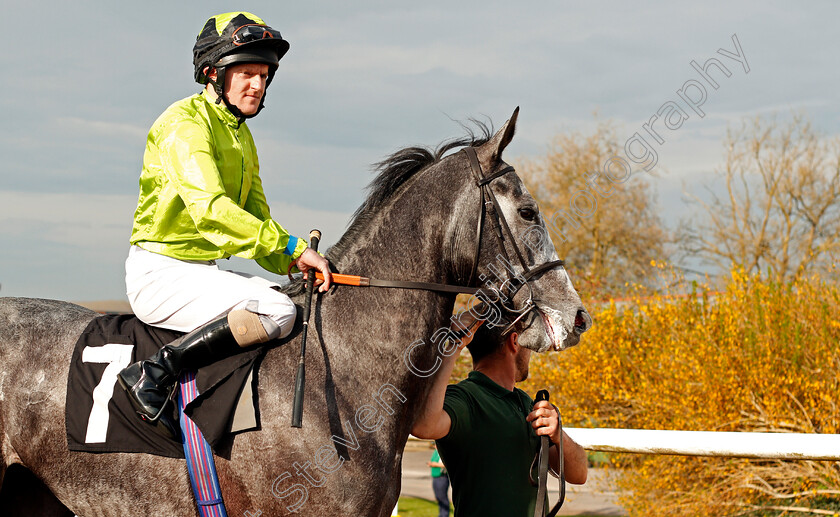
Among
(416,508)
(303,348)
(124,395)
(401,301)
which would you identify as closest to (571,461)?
(401,301)

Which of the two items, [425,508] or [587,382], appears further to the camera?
[425,508]

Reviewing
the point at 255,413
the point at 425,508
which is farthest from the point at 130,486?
the point at 425,508

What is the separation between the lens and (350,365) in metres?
2.56

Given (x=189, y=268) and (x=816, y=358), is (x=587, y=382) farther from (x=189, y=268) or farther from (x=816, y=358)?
(x=189, y=268)

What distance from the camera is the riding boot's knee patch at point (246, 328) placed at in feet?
7.97

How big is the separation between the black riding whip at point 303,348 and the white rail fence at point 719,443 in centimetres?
170

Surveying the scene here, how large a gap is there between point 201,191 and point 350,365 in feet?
2.43

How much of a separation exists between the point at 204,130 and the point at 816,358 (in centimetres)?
563

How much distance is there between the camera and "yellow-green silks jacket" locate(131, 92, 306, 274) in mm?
2496

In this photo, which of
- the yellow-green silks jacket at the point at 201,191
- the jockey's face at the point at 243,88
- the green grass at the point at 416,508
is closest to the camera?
the yellow-green silks jacket at the point at 201,191

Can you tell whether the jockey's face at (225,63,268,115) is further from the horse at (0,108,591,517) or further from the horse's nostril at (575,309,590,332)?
the horse's nostril at (575,309,590,332)

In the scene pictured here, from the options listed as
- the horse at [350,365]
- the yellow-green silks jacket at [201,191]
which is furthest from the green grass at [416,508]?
the yellow-green silks jacket at [201,191]

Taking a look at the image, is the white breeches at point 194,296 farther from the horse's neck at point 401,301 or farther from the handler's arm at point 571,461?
the handler's arm at point 571,461

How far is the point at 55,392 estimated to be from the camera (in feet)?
8.63
